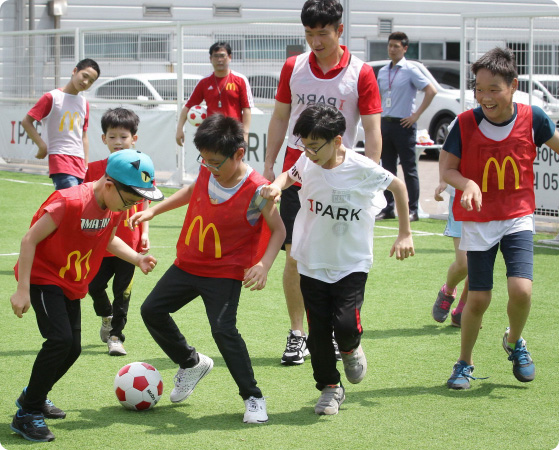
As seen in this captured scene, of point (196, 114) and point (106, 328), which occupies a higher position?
point (196, 114)

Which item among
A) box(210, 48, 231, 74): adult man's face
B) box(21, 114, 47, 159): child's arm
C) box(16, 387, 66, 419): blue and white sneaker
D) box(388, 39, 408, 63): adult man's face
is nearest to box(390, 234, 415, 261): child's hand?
box(16, 387, 66, 419): blue and white sneaker

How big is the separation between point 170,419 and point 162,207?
115 centimetres

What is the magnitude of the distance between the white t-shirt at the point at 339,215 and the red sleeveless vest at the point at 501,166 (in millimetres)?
654

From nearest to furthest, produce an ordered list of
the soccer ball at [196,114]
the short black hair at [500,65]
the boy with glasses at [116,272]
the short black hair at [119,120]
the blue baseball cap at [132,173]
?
the blue baseball cap at [132,173] < the short black hair at [500,65] < the boy with glasses at [116,272] < the short black hair at [119,120] < the soccer ball at [196,114]

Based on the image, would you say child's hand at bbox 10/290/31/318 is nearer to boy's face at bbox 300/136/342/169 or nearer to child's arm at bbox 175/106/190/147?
boy's face at bbox 300/136/342/169

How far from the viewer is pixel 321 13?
5.46m

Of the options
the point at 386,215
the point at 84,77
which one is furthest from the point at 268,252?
the point at 386,215

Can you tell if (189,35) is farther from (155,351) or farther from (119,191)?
(119,191)

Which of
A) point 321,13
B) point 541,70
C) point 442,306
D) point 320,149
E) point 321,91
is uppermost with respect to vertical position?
point 541,70

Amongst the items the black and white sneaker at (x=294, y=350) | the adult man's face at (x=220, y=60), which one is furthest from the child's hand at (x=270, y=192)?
the adult man's face at (x=220, y=60)

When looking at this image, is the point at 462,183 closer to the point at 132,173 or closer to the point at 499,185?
the point at 499,185

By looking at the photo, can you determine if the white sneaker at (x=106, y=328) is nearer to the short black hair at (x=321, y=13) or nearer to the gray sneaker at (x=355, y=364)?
the gray sneaker at (x=355, y=364)

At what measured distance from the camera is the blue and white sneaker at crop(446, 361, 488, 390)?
17.2ft

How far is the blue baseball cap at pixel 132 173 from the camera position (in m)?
4.49
